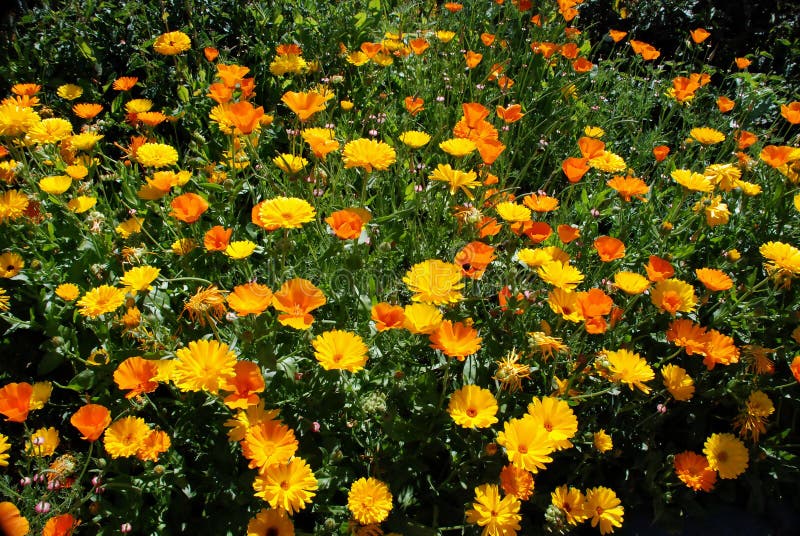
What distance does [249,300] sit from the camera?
1.63m

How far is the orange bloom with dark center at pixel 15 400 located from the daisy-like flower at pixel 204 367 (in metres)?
0.47

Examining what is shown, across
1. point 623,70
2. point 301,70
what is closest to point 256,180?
point 301,70

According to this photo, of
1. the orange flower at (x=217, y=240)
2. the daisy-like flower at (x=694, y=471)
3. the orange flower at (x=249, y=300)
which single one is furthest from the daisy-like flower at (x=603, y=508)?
the orange flower at (x=217, y=240)

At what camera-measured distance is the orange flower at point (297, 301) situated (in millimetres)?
1616

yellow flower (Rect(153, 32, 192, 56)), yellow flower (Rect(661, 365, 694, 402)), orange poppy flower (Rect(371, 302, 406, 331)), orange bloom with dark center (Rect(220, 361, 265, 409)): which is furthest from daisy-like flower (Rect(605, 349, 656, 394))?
yellow flower (Rect(153, 32, 192, 56))

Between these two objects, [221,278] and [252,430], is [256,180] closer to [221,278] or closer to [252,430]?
[221,278]

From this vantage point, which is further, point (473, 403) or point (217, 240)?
point (217, 240)

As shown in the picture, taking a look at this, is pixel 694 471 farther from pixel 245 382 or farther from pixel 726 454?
pixel 245 382

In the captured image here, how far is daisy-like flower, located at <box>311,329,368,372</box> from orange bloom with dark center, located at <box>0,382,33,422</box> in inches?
32.4

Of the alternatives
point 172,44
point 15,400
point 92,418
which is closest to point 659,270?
point 92,418

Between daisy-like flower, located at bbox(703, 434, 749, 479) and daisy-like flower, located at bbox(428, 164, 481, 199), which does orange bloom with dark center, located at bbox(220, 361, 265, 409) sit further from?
daisy-like flower, located at bbox(703, 434, 749, 479)

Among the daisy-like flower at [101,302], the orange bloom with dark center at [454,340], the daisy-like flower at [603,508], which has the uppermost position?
the orange bloom with dark center at [454,340]

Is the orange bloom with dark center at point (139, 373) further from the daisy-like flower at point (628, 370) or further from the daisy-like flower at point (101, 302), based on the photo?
the daisy-like flower at point (628, 370)

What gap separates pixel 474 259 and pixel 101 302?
1.15 meters
